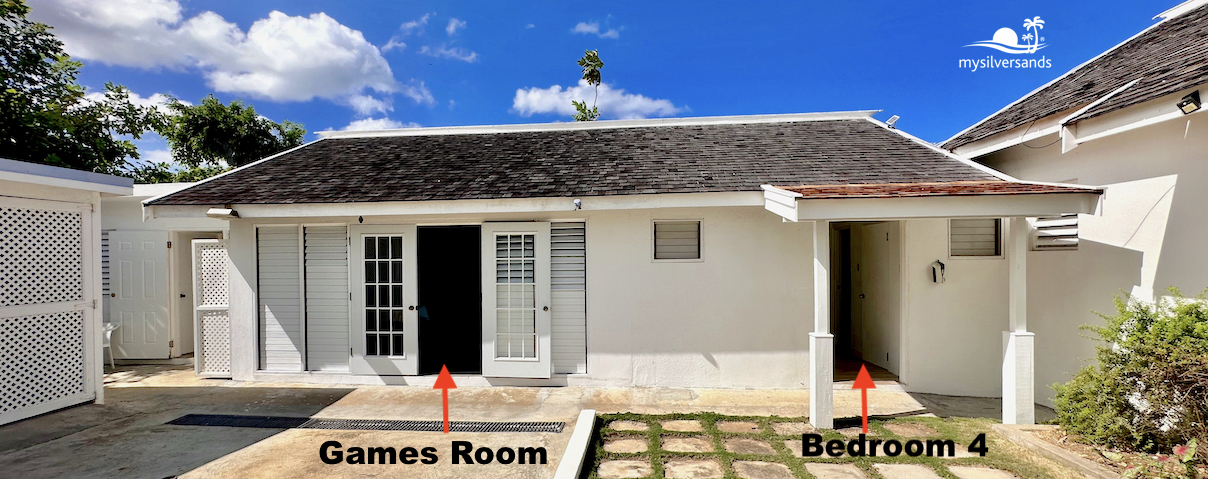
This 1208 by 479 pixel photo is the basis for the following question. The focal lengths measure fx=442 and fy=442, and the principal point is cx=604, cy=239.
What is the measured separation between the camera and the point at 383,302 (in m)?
6.28

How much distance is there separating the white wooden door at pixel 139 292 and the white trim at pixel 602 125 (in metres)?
3.45

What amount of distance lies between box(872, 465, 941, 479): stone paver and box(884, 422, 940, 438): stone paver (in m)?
0.66

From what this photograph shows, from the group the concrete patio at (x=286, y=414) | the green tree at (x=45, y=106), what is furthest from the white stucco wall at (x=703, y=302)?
the green tree at (x=45, y=106)

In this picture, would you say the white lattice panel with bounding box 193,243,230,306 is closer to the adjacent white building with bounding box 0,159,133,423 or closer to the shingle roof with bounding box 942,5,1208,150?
the adjacent white building with bounding box 0,159,133,423

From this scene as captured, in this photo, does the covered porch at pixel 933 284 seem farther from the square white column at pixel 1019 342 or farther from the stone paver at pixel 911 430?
the stone paver at pixel 911 430

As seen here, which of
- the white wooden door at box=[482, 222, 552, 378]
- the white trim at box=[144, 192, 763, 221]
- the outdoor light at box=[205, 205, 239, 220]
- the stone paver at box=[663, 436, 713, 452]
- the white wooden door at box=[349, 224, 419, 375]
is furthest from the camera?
the white wooden door at box=[349, 224, 419, 375]

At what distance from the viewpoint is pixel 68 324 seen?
17.4ft

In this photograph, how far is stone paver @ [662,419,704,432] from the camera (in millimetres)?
4574

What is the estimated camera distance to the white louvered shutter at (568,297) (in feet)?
19.9

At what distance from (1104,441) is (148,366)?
41.1ft

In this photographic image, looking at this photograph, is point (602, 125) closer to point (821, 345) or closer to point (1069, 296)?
point (821, 345)

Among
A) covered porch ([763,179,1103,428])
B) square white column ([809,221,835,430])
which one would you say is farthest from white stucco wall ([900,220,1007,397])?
square white column ([809,221,835,430])

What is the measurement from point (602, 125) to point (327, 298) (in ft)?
17.7

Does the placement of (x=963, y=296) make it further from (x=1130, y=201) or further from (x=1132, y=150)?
(x=1132, y=150)
